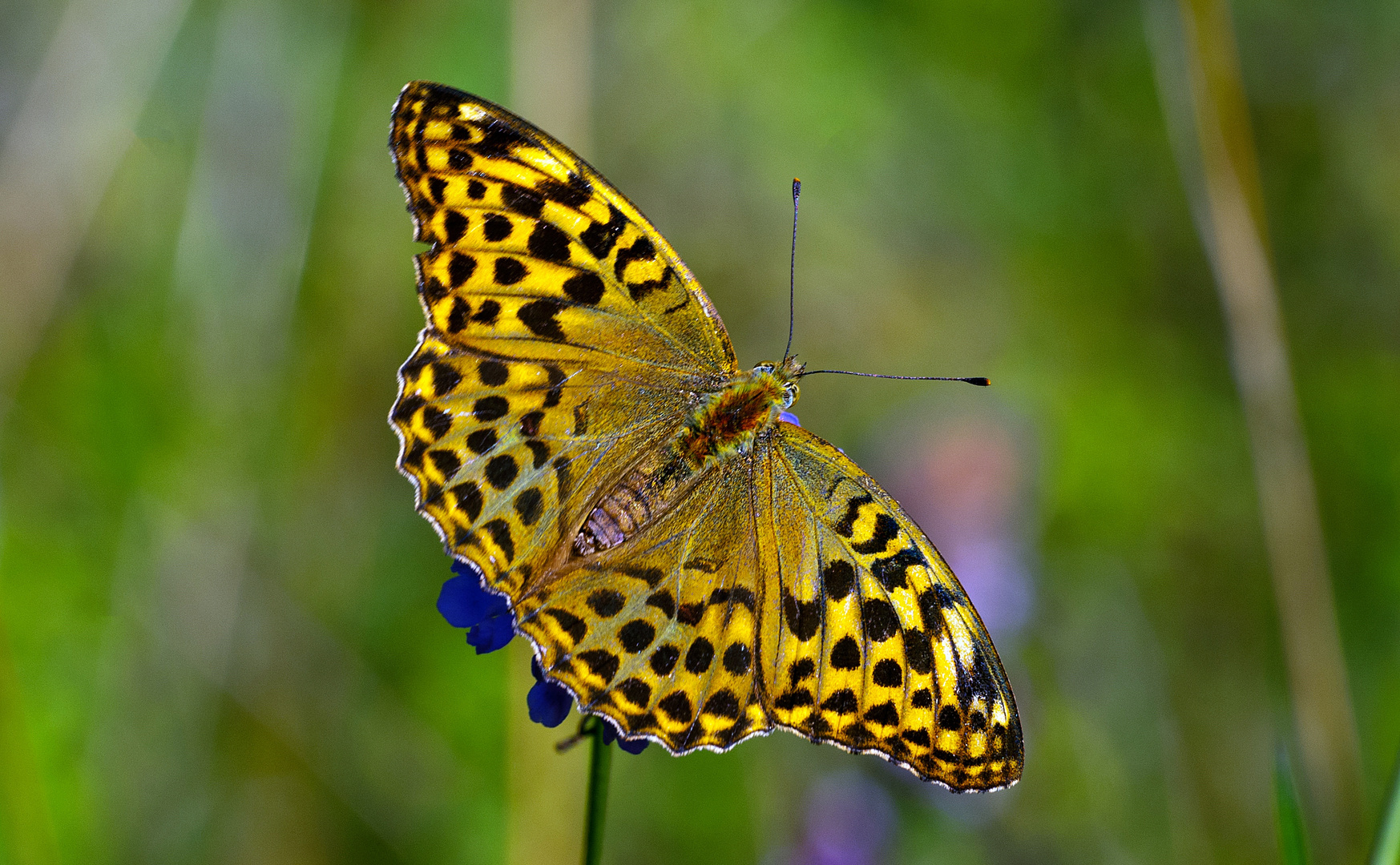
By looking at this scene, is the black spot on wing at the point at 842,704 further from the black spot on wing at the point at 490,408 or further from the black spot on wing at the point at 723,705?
the black spot on wing at the point at 490,408

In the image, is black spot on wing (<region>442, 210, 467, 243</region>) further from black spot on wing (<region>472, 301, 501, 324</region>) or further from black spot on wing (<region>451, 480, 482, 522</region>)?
black spot on wing (<region>451, 480, 482, 522</region>)

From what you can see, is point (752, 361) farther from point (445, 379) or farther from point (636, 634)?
point (636, 634)

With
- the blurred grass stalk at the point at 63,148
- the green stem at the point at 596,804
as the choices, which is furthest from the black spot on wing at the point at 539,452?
the blurred grass stalk at the point at 63,148

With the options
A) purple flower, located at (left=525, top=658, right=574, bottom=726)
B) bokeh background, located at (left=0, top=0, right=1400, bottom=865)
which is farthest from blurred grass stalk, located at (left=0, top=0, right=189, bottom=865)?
purple flower, located at (left=525, top=658, right=574, bottom=726)

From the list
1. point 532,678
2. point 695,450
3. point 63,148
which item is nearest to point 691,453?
point 695,450

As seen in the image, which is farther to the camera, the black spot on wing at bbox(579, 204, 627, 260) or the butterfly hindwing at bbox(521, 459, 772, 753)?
the black spot on wing at bbox(579, 204, 627, 260)

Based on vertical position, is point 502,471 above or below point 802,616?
above
